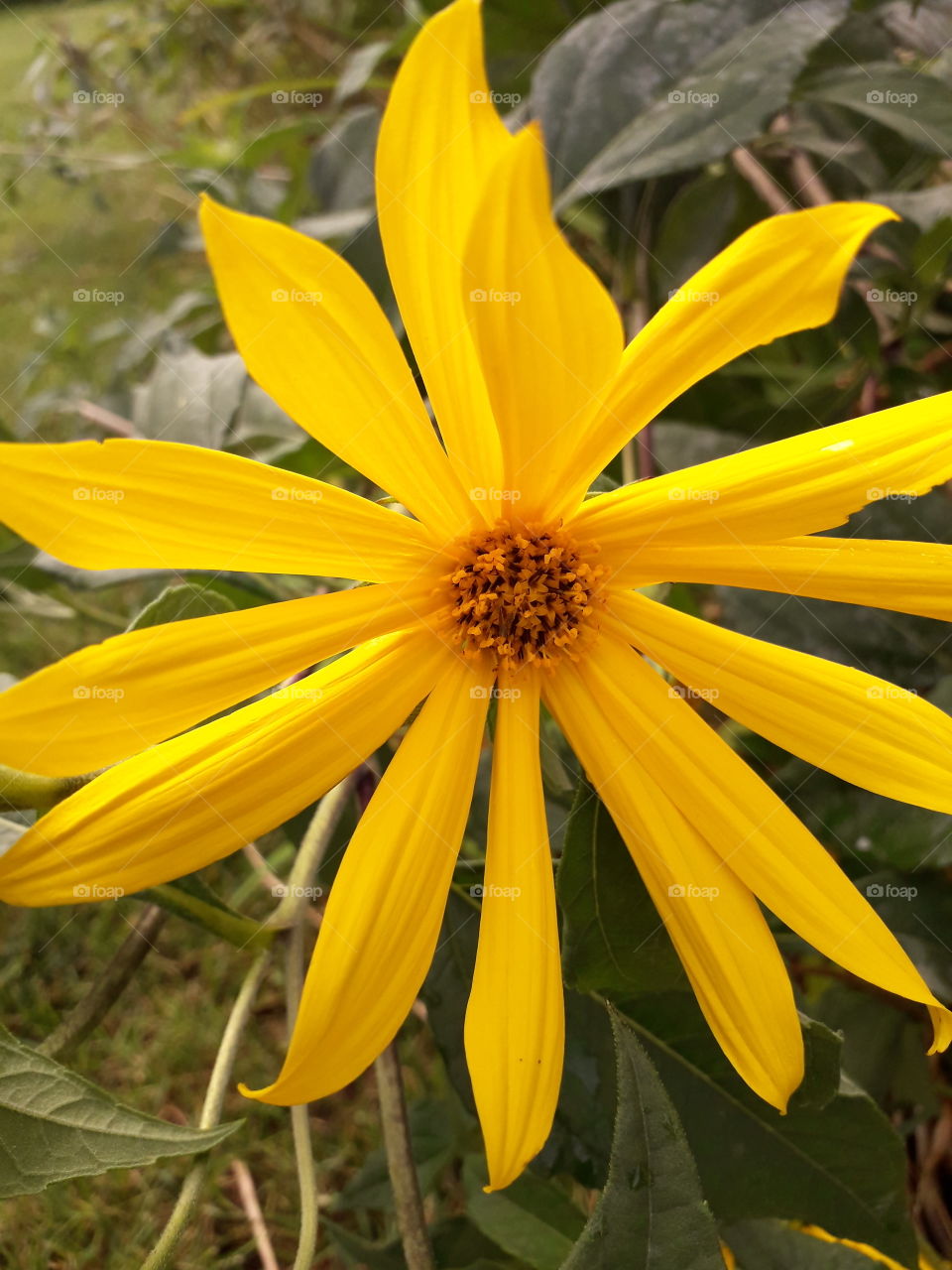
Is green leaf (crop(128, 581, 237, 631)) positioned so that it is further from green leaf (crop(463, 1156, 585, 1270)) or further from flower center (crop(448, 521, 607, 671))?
green leaf (crop(463, 1156, 585, 1270))

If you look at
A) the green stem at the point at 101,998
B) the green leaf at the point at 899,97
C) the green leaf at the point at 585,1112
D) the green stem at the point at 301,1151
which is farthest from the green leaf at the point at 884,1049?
the green leaf at the point at 899,97

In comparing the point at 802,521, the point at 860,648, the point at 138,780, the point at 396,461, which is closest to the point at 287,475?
the point at 396,461

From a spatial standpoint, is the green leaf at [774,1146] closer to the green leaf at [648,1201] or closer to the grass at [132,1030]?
the green leaf at [648,1201]

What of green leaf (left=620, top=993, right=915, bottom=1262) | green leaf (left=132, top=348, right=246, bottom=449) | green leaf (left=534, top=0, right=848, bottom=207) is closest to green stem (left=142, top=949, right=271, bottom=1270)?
green leaf (left=620, top=993, right=915, bottom=1262)

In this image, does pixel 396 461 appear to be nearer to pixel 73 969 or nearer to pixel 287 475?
pixel 287 475

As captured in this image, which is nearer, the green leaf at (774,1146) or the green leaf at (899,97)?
the green leaf at (774,1146)
